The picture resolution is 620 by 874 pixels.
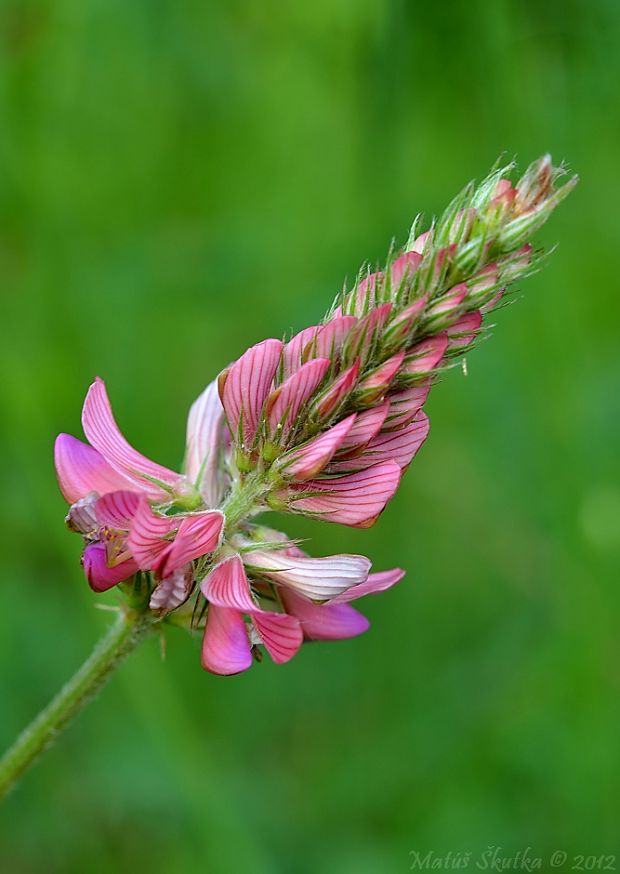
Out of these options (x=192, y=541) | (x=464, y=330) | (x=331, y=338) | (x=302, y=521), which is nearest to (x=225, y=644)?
(x=192, y=541)

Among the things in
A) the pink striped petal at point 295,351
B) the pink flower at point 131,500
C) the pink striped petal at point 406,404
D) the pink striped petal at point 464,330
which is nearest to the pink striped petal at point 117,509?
the pink flower at point 131,500

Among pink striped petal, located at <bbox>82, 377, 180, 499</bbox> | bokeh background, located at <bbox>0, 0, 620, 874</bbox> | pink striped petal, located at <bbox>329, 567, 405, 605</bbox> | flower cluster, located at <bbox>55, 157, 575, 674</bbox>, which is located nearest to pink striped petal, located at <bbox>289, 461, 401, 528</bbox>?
flower cluster, located at <bbox>55, 157, 575, 674</bbox>

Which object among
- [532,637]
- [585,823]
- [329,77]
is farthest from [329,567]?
[329,77]

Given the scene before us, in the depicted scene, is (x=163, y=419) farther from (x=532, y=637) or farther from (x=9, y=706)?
(x=532, y=637)

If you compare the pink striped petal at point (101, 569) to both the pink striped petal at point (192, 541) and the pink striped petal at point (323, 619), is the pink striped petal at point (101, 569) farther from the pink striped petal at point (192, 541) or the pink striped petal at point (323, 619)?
the pink striped petal at point (323, 619)

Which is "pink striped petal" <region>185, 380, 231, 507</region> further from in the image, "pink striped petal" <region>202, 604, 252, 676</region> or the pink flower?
"pink striped petal" <region>202, 604, 252, 676</region>
